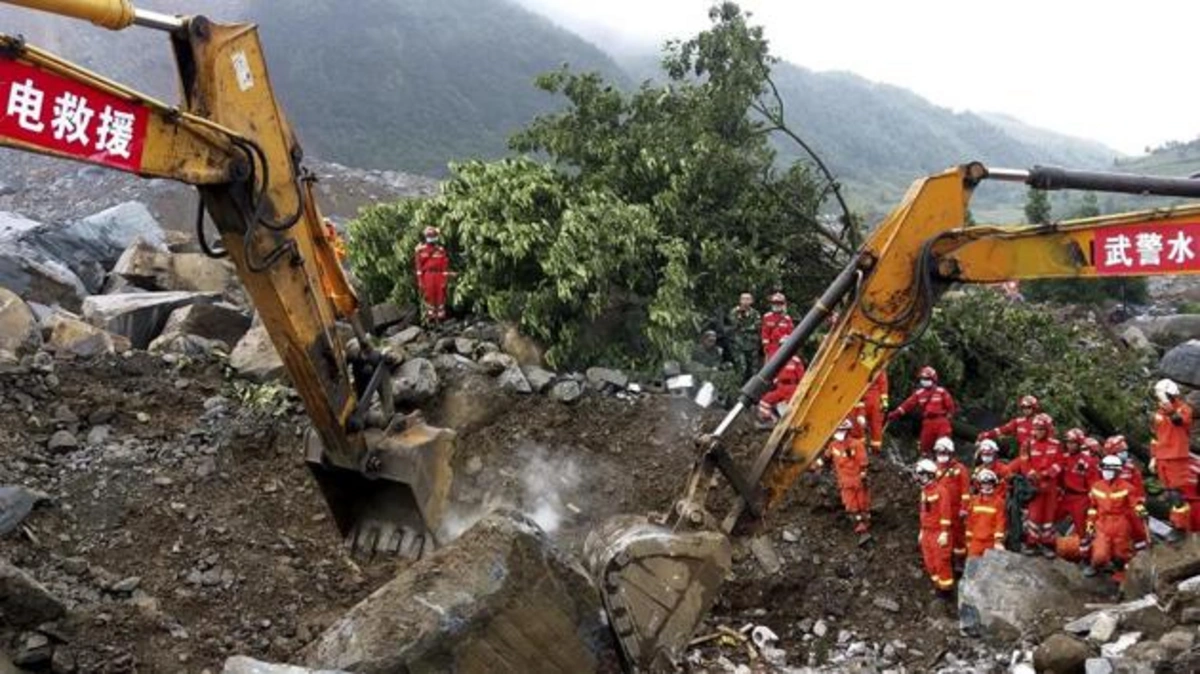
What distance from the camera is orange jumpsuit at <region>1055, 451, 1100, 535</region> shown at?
29.7ft

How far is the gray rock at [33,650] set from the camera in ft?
18.9

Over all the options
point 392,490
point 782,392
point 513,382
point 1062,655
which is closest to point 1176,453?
point 1062,655

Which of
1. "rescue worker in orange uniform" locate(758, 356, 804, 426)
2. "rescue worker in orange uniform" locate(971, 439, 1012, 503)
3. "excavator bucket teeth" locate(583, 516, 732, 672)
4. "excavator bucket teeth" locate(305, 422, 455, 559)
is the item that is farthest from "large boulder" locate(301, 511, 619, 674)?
"rescue worker in orange uniform" locate(758, 356, 804, 426)

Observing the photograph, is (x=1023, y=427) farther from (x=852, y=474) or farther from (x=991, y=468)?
(x=852, y=474)

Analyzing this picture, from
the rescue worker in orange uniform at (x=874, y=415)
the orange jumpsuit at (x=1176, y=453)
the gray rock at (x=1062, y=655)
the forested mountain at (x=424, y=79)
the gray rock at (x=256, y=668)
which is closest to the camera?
the gray rock at (x=256, y=668)

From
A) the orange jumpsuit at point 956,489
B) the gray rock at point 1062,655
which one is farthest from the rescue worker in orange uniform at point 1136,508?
the gray rock at point 1062,655

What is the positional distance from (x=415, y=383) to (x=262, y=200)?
15.5 feet

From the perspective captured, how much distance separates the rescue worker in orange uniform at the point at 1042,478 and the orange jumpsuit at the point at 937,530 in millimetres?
1002

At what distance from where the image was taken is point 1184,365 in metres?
16.0

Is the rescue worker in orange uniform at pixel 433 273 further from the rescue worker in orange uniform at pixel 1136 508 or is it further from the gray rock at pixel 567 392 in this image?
the rescue worker in orange uniform at pixel 1136 508

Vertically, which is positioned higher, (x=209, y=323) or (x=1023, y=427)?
(x=1023, y=427)

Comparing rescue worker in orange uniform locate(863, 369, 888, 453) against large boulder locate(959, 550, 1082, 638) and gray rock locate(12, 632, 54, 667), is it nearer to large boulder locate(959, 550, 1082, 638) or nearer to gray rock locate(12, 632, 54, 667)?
large boulder locate(959, 550, 1082, 638)

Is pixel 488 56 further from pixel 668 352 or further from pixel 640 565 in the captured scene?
pixel 640 565

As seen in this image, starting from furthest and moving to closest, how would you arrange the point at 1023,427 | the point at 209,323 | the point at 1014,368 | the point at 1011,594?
the point at 209,323
the point at 1014,368
the point at 1023,427
the point at 1011,594
